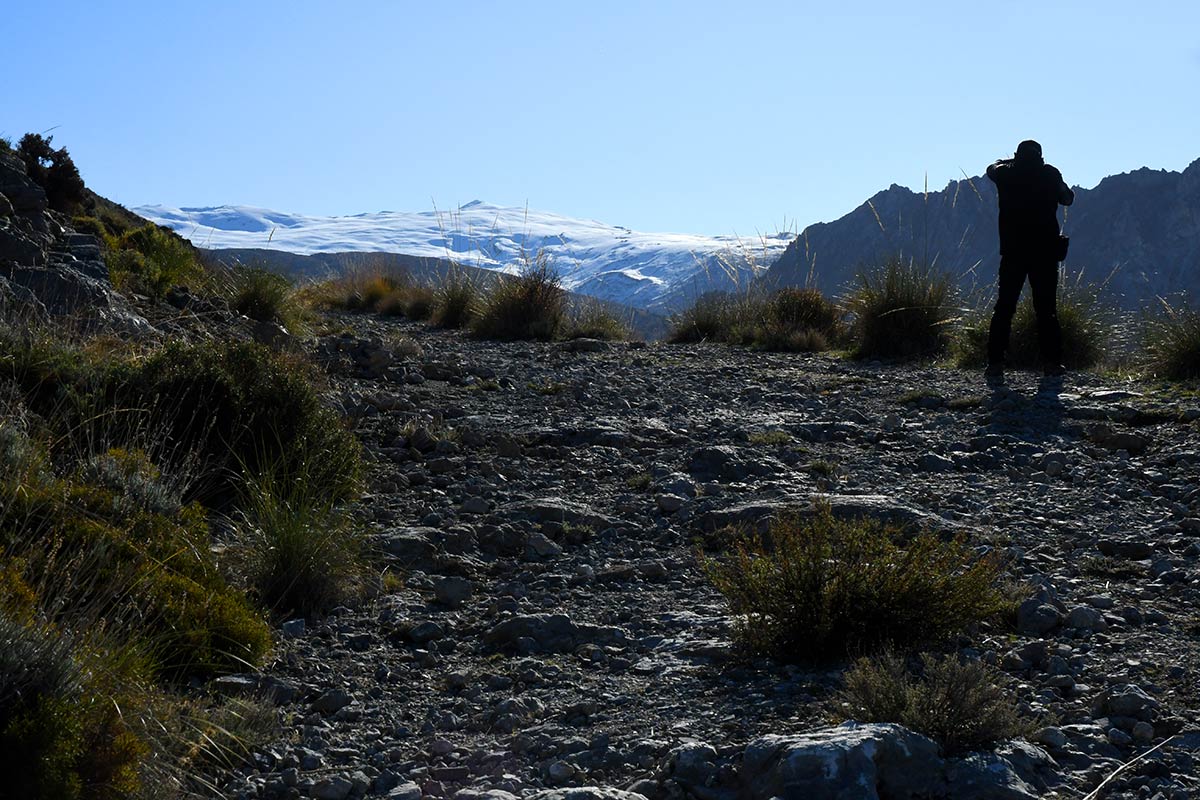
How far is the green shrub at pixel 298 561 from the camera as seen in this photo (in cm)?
454

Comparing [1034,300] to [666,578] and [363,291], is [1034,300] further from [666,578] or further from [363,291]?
[363,291]

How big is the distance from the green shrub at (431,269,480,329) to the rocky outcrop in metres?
7.13

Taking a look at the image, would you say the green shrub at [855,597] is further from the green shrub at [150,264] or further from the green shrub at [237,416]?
the green shrub at [150,264]

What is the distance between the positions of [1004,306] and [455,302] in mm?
8595

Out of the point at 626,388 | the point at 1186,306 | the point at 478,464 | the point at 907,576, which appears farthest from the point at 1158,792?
the point at 1186,306

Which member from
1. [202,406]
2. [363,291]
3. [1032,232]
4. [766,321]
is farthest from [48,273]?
[363,291]

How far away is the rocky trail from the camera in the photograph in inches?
122

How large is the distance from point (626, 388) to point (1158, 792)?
7389 millimetres

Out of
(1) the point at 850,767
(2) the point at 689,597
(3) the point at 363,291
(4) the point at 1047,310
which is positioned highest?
(4) the point at 1047,310

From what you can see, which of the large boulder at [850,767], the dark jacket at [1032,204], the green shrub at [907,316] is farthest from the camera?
the green shrub at [907,316]

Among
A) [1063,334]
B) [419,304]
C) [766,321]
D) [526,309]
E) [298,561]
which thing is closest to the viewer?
[298,561]

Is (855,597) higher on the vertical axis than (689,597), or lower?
higher

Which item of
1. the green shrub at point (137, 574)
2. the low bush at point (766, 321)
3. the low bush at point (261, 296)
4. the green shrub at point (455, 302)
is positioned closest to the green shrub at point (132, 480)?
the green shrub at point (137, 574)

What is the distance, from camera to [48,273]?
7.77 metres
